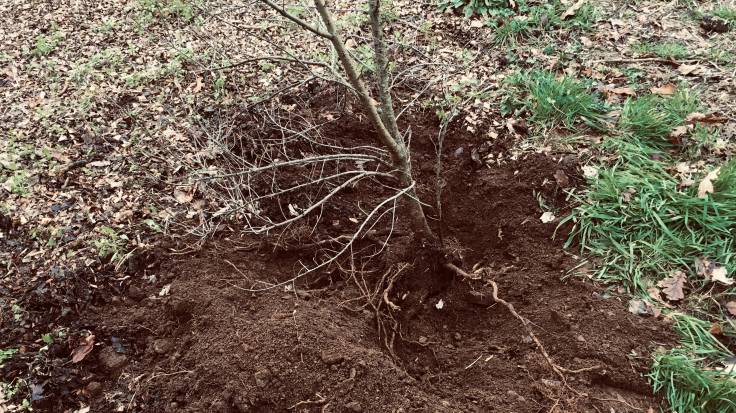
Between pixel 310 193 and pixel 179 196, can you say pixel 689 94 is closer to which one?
pixel 310 193

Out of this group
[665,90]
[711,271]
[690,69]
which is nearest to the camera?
[711,271]

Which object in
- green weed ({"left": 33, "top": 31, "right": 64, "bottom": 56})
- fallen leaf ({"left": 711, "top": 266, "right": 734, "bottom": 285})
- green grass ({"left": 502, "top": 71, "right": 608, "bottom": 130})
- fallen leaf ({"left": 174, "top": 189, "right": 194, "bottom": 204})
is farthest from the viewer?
green weed ({"left": 33, "top": 31, "right": 64, "bottom": 56})

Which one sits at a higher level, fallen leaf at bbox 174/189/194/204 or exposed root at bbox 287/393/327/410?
fallen leaf at bbox 174/189/194/204

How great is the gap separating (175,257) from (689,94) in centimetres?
349

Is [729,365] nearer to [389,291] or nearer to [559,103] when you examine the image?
[389,291]

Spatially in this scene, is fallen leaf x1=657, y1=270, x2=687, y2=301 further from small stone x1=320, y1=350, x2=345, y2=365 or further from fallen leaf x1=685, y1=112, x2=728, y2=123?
small stone x1=320, y1=350, x2=345, y2=365

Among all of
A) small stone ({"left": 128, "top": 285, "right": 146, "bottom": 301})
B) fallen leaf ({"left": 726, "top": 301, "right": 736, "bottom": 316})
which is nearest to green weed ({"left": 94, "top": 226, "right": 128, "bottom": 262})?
small stone ({"left": 128, "top": 285, "right": 146, "bottom": 301})

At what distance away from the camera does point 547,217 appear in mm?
2795

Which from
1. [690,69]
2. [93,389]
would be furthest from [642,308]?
[93,389]

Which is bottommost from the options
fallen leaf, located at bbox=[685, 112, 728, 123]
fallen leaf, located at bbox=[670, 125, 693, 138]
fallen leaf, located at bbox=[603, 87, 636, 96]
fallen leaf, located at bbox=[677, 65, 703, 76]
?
fallen leaf, located at bbox=[670, 125, 693, 138]

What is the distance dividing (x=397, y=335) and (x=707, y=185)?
75.0 inches

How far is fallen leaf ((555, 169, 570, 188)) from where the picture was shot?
288cm

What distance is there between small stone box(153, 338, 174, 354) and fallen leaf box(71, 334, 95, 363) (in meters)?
0.35

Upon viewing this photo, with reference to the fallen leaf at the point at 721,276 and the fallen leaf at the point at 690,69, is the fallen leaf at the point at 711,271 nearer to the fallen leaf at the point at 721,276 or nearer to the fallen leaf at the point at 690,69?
the fallen leaf at the point at 721,276
